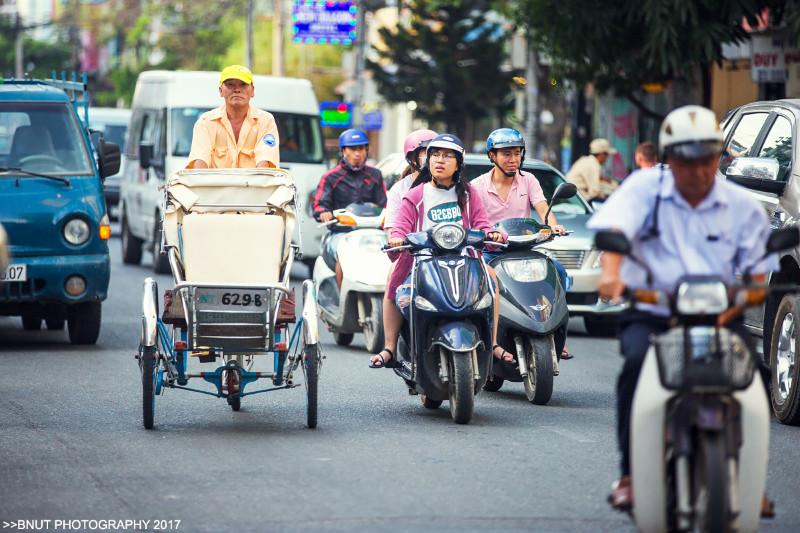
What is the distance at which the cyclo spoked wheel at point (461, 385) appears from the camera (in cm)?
973

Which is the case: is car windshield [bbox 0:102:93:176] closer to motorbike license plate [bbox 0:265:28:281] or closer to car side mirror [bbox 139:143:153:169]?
motorbike license plate [bbox 0:265:28:281]

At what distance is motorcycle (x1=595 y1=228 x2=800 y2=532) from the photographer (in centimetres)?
585

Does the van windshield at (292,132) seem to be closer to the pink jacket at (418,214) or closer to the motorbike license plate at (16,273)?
the motorbike license plate at (16,273)

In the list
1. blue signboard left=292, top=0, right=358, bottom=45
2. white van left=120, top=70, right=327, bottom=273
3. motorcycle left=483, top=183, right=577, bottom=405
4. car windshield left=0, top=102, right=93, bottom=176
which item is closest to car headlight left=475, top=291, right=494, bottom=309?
motorcycle left=483, top=183, right=577, bottom=405

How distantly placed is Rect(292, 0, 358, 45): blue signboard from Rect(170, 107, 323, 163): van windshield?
19345mm

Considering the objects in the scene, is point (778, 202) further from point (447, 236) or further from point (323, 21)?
point (323, 21)

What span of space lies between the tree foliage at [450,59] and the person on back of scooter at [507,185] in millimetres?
30185

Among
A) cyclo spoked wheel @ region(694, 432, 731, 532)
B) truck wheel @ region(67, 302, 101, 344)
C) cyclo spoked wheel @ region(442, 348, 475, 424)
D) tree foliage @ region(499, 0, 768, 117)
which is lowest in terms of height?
truck wheel @ region(67, 302, 101, 344)

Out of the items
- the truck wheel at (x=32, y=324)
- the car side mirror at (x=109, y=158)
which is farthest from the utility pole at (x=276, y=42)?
the car side mirror at (x=109, y=158)

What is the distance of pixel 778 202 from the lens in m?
10.9

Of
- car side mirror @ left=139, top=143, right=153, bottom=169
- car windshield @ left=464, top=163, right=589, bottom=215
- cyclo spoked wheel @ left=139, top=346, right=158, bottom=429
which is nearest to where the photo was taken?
cyclo spoked wheel @ left=139, top=346, right=158, bottom=429

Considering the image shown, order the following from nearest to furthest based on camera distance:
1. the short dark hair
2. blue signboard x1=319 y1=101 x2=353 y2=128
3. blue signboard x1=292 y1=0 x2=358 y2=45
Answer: the short dark hair, blue signboard x1=319 y1=101 x2=353 y2=128, blue signboard x1=292 y1=0 x2=358 y2=45

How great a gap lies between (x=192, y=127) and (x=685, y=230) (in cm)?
1628

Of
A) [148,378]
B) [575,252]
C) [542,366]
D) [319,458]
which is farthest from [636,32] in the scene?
[319,458]
